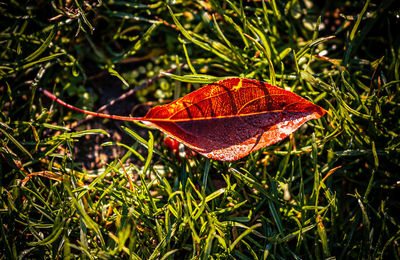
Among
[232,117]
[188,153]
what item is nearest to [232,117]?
[232,117]

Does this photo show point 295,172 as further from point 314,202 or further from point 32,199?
point 32,199

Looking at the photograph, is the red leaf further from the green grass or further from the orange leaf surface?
the green grass

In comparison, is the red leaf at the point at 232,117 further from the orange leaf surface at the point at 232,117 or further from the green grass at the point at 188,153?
the green grass at the point at 188,153

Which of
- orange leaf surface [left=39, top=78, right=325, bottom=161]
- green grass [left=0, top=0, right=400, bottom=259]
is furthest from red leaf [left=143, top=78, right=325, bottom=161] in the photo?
green grass [left=0, top=0, right=400, bottom=259]

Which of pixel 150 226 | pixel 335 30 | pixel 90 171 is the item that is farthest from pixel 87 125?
pixel 335 30

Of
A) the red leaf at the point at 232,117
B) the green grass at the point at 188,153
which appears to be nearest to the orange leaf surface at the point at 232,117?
the red leaf at the point at 232,117
